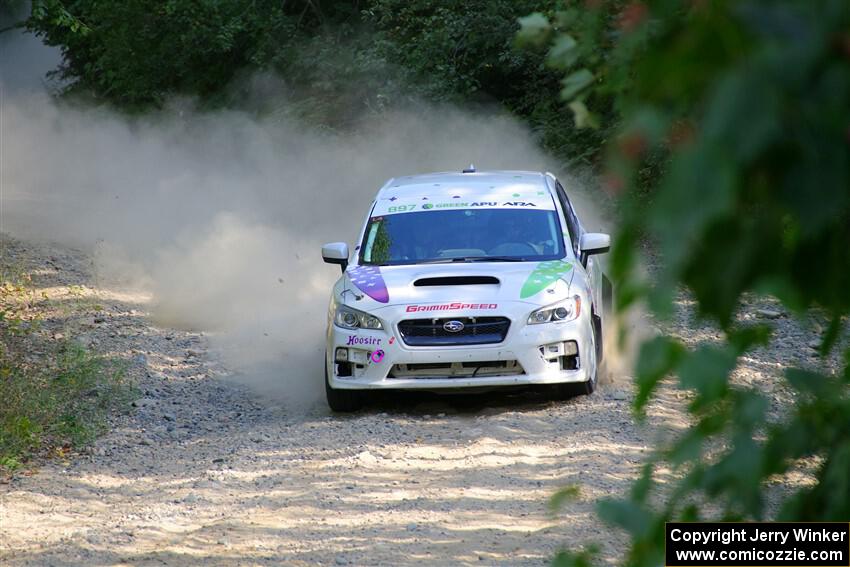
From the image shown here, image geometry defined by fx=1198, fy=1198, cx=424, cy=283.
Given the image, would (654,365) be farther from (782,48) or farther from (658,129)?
(782,48)

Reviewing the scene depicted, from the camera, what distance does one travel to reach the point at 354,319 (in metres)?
9.44

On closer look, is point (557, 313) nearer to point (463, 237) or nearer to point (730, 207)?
point (463, 237)

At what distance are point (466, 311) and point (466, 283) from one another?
1.24 ft

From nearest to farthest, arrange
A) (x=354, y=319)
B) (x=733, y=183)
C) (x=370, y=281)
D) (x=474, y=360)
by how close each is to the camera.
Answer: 1. (x=733, y=183)
2. (x=474, y=360)
3. (x=354, y=319)
4. (x=370, y=281)

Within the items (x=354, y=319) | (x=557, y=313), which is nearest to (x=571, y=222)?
(x=557, y=313)

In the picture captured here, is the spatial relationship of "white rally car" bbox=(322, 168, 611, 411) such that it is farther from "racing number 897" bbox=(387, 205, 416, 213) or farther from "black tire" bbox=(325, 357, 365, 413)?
"racing number 897" bbox=(387, 205, 416, 213)

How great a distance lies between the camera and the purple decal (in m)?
9.45

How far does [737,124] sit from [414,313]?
7.80m

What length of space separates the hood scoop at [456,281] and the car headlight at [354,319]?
0.48 metres

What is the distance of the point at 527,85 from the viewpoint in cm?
2239

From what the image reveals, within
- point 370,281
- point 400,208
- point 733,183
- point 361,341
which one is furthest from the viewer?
point 400,208

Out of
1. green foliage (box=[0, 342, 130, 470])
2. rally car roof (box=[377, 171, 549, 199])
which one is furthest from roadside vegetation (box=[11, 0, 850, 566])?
rally car roof (box=[377, 171, 549, 199])

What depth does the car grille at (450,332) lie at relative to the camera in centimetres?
920

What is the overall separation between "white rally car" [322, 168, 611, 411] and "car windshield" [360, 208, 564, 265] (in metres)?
0.01
